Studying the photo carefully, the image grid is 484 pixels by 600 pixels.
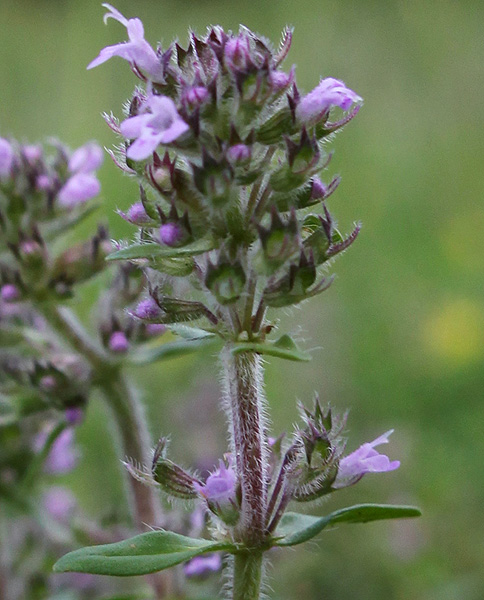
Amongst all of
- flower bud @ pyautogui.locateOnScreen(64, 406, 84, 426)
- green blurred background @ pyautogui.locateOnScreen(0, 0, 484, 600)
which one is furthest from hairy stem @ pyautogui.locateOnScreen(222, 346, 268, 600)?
flower bud @ pyautogui.locateOnScreen(64, 406, 84, 426)

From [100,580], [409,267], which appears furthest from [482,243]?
[100,580]

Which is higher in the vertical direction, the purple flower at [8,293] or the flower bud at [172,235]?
the purple flower at [8,293]

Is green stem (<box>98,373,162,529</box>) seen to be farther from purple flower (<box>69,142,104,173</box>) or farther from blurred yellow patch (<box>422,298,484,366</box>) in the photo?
blurred yellow patch (<box>422,298,484,366</box>)

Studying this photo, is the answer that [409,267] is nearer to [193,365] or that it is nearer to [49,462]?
[193,365]

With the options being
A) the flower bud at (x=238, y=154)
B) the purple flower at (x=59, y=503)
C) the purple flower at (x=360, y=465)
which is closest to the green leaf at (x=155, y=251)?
the flower bud at (x=238, y=154)

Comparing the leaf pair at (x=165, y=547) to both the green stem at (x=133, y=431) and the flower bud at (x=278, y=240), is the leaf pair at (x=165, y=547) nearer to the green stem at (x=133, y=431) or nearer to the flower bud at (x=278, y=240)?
the flower bud at (x=278, y=240)

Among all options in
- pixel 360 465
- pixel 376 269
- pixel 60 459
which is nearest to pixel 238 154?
pixel 360 465
